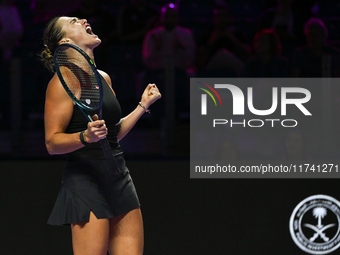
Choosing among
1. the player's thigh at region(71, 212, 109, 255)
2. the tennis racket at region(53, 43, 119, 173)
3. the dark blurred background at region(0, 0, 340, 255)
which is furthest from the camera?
the dark blurred background at region(0, 0, 340, 255)

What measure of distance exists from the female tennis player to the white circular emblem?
44.8 inches

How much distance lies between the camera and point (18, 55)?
12.7 feet

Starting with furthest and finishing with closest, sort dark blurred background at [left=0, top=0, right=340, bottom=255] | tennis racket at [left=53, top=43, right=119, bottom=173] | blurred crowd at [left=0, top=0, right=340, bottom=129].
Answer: blurred crowd at [left=0, top=0, right=340, bottom=129], dark blurred background at [left=0, top=0, right=340, bottom=255], tennis racket at [left=53, top=43, right=119, bottom=173]

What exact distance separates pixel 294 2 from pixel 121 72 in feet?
7.65

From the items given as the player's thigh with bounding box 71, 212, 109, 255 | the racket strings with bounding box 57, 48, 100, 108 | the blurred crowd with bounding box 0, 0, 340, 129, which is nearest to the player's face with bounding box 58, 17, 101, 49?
the racket strings with bounding box 57, 48, 100, 108

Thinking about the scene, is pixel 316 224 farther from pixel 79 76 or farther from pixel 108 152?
pixel 79 76

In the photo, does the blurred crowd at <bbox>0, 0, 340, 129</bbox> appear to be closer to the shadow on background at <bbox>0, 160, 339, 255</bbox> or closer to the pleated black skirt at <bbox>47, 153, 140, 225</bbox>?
the shadow on background at <bbox>0, 160, 339, 255</bbox>

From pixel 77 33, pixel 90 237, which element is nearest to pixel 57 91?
pixel 77 33

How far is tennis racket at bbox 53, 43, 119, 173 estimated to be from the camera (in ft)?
5.14

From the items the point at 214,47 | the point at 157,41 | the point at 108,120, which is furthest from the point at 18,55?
the point at 108,120

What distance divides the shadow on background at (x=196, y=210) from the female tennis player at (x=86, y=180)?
82 cm

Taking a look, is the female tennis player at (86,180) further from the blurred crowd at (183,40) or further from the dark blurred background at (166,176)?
the blurred crowd at (183,40)

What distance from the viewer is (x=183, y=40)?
13.4 feet

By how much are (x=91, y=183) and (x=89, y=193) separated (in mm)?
35
